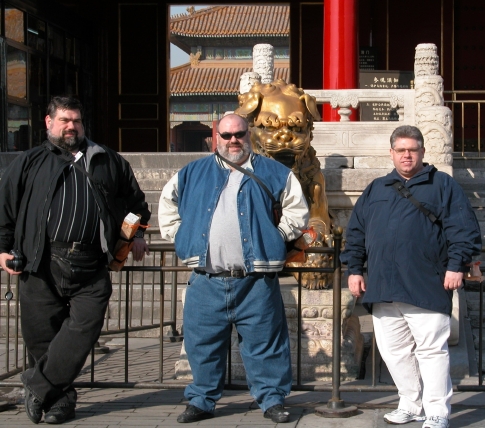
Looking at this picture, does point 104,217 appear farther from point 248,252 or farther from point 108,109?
point 108,109

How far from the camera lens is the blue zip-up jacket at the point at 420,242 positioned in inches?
166

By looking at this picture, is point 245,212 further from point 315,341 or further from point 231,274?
point 315,341

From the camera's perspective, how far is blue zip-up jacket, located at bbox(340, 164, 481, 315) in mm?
4223

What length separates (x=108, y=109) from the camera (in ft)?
57.6

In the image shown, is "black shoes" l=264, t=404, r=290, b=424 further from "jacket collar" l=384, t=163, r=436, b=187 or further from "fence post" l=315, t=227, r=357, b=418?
"jacket collar" l=384, t=163, r=436, b=187

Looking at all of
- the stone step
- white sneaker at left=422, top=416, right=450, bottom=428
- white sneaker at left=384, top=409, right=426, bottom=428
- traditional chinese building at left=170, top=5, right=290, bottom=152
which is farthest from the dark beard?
traditional chinese building at left=170, top=5, right=290, bottom=152

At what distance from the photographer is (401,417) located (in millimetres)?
4457

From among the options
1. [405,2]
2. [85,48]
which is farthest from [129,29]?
[405,2]

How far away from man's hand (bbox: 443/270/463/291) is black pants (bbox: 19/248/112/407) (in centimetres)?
168

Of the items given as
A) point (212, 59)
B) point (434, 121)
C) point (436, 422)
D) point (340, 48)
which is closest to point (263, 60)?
point (434, 121)

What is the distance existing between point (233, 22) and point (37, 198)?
111ft

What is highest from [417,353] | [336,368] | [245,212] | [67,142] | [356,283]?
[67,142]

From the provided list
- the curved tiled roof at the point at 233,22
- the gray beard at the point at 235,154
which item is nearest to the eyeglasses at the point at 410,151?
the gray beard at the point at 235,154

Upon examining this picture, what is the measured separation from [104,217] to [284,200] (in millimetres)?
897
